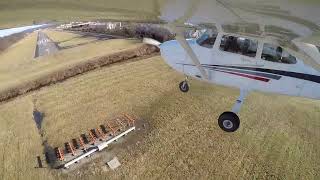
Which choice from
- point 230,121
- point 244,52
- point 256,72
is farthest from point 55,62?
point 256,72

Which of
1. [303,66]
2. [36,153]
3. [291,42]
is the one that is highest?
[291,42]

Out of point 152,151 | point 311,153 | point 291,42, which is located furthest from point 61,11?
point 311,153

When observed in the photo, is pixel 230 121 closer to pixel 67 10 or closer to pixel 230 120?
pixel 230 120

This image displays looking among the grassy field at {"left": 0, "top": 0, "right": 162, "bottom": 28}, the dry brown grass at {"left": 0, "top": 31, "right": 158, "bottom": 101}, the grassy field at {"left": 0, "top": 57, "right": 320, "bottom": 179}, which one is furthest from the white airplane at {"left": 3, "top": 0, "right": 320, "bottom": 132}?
the dry brown grass at {"left": 0, "top": 31, "right": 158, "bottom": 101}

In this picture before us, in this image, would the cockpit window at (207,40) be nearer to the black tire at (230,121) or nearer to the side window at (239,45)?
the side window at (239,45)

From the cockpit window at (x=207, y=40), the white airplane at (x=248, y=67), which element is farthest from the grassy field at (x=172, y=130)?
the cockpit window at (x=207, y=40)

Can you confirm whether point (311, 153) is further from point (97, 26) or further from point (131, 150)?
point (97, 26)

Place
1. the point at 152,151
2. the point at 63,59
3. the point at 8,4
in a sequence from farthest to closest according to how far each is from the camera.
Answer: the point at 63,59, the point at 152,151, the point at 8,4

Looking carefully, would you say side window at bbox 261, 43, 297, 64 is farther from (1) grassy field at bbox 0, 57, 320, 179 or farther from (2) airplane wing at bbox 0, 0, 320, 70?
(1) grassy field at bbox 0, 57, 320, 179
